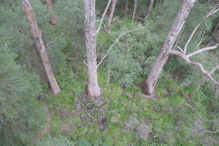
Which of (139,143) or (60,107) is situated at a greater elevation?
(60,107)

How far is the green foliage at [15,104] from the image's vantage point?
330 centimetres

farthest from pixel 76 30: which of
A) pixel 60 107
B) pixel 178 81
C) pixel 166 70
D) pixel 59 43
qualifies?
pixel 178 81

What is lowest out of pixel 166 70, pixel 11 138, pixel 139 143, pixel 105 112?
pixel 139 143

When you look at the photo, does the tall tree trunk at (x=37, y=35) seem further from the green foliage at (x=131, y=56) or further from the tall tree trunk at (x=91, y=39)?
the green foliage at (x=131, y=56)

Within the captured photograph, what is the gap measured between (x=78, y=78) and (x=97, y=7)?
7.57m

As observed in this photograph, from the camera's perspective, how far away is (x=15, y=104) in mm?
3592

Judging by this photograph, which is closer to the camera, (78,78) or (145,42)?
(78,78)

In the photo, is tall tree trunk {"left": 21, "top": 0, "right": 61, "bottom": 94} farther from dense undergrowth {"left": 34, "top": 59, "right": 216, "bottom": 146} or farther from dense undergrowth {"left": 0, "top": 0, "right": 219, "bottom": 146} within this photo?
dense undergrowth {"left": 34, "top": 59, "right": 216, "bottom": 146}

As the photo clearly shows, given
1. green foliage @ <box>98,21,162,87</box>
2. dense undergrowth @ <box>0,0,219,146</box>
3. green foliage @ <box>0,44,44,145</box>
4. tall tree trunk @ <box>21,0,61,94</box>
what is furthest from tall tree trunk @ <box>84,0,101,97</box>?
green foliage @ <box>0,44,44,145</box>

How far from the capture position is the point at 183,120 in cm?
726

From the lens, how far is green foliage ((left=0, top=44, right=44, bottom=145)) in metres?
3.30

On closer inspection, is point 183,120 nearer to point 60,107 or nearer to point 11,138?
point 60,107

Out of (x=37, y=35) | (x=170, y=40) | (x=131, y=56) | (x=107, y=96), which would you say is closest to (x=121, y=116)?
(x=107, y=96)

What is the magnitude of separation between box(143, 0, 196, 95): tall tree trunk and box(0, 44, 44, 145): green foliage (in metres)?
4.74
